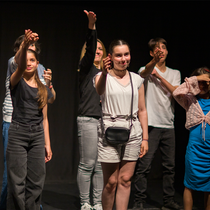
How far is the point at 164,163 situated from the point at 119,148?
123cm

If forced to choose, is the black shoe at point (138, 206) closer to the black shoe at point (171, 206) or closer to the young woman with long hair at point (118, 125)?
the black shoe at point (171, 206)

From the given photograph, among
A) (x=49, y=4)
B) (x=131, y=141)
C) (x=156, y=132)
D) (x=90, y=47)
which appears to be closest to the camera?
(x=131, y=141)

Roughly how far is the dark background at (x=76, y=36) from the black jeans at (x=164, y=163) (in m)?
1.47

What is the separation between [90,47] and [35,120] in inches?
33.8

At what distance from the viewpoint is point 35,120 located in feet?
7.63

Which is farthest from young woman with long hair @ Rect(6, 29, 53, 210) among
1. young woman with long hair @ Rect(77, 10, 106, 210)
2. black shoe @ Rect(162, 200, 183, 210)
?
black shoe @ Rect(162, 200, 183, 210)

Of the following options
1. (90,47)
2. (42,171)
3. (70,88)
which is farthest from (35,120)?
(70,88)

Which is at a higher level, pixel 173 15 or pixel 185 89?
pixel 173 15

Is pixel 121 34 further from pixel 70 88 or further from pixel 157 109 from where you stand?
pixel 157 109

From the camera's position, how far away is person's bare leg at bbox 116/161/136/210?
2.21 metres

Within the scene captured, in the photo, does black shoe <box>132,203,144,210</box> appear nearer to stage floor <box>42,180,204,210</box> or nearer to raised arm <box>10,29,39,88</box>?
stage floor <box>42,180,204,210</box>

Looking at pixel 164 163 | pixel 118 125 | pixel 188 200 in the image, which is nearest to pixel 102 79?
pixel 118 125

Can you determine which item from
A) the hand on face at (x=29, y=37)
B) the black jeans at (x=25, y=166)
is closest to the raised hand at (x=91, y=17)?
the hand on face at (x=29, y=37)

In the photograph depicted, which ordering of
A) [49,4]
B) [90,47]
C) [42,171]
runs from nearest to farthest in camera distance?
[42,171] < [90,47] < [49,4]
